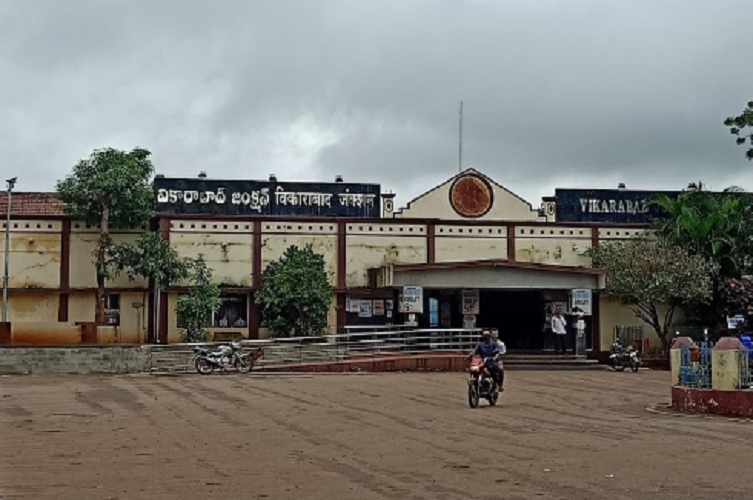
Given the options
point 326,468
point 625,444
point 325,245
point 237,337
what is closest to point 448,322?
point 325,245

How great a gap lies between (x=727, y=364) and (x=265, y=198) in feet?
68.2

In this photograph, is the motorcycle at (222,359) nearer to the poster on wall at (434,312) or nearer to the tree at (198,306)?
the tree at (198,306)

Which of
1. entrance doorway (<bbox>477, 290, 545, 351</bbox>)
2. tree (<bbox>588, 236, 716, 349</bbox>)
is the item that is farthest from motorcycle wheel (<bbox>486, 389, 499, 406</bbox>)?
entrance doorway (<bbox>477, 290, 545, 351</bbox>)

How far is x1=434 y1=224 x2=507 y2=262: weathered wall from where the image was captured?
36500 millimetres

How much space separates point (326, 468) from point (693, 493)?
3.90m

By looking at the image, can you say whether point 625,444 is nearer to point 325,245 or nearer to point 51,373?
point 51,373

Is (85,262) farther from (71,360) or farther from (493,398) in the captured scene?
(493,398)

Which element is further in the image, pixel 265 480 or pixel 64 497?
pixel 265 480

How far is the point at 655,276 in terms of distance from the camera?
110ft

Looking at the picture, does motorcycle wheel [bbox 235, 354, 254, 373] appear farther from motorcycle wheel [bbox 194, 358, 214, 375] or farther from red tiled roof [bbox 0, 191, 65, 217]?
red tiled roof [bbox 0, 191, 65, 217]

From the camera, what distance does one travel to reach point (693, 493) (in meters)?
9.93

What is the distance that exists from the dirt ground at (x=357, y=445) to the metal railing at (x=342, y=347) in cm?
676

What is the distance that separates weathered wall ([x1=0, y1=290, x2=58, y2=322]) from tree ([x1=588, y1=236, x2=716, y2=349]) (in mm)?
18359

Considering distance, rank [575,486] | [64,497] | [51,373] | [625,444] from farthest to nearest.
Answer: [51,373]
[625,444]
[575,486]
[64,497]
